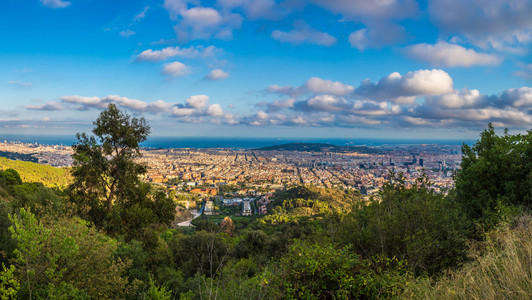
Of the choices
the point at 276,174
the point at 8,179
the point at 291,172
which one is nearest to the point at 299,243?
the point at 8,179

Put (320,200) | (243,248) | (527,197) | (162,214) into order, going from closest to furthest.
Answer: (527,197)
(162,214)
(243,248)
(320,200)

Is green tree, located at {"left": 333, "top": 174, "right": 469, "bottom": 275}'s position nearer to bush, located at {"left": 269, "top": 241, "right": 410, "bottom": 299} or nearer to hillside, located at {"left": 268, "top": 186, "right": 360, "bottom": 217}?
bush, located at {"left": 269, "top": 241, "right": 410, "bottom": 299}

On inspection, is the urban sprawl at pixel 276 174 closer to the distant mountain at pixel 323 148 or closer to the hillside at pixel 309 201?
the hillside at pixel 309 201

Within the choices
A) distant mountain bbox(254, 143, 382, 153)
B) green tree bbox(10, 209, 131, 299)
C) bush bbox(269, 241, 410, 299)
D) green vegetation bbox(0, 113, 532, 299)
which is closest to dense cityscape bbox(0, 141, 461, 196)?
distant mountain bbox(254, 143, 382, 153)

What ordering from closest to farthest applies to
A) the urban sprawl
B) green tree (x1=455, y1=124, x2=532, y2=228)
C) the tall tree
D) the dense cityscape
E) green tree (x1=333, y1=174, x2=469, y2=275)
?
green tree (x1=333, y1=174, x2=469, y2=275) < green tree (x1=455, y1=124, x2=532, y2=228) < the tall tree < the urban sprawl < the dense cityscape

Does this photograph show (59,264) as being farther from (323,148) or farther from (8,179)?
(323,148)

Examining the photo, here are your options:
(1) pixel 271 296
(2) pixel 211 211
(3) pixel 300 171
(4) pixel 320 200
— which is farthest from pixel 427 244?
(3) pixel 300 171

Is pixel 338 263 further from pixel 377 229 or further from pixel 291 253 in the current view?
pixel 377 229
